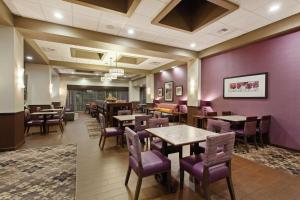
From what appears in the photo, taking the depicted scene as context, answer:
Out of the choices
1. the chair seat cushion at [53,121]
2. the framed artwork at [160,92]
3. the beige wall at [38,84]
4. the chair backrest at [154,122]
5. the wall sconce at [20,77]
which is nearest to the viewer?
the chair backrest at [154,122]

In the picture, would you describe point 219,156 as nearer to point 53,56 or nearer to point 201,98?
point 201,98

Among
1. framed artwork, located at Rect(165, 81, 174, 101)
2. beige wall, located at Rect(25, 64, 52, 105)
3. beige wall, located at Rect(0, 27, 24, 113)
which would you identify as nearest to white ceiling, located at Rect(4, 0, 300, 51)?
beige wall, located at Rect(0, 27, 24, 113)

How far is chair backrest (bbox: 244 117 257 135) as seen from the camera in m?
3.79

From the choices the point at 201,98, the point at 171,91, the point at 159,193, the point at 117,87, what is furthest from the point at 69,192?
the point at 117,87

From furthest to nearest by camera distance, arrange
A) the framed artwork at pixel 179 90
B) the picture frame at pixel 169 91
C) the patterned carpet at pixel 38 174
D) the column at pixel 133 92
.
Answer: the column at pixel 133 92
the picture frame at pixel 169 91
the framed artwork at pixel 179 90
the patterned carpet at pixel 38 174

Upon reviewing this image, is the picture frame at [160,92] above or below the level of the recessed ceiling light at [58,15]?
below

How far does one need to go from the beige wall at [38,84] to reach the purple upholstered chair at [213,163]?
8.20 metres

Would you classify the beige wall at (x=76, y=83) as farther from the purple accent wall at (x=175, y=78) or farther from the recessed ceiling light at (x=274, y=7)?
the recessed ceiling light at (x=274, y=7)

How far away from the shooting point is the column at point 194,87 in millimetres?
6688

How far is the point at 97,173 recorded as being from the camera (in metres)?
2.75

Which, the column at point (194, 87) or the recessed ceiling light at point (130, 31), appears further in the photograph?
the column at point (194, 87)

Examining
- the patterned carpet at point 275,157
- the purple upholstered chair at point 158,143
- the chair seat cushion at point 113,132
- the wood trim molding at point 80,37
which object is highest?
the wood trim molding at point 80,37

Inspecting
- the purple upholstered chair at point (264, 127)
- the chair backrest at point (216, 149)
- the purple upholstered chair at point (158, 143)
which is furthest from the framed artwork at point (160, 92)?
the chair backrest at point (216, 149)

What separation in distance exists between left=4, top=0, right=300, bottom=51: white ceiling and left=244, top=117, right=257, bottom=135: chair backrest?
8.12ft
